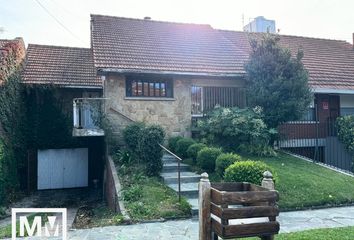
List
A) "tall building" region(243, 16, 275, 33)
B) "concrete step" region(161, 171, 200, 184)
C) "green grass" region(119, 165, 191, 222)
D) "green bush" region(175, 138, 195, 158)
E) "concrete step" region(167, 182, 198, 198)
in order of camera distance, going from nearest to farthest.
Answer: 1. "green grass" region(119, 165, 191, 222)
2. "concrete step" region(167, 182, 198, 198)
3. "concrete step" region(161, 171, 200, 184)
4. "green bush" region(175, 138, 195, 158)
5. "tall building" region(243, 16, 275, 33)

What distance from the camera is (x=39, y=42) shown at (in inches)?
713

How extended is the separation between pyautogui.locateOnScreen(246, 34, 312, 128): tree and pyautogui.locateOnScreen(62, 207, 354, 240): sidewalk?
5370 millimetres

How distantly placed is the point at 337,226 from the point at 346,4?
30.1ft

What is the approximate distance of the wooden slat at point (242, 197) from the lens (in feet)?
13.6

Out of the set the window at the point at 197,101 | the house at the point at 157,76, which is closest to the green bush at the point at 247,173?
the house at the point at 157,76

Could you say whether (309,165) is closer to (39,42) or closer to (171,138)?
(171,138)

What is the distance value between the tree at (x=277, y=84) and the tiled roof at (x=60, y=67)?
7267 millimetres

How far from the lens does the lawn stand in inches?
312

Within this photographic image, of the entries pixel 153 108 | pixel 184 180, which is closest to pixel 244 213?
pixel 184 180

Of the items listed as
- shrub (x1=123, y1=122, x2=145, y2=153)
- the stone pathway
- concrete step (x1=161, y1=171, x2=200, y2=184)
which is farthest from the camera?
shrub (x1=123, y1=122, x2=145, y2=153)

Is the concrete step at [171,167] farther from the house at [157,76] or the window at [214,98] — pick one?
the window at [214,98]

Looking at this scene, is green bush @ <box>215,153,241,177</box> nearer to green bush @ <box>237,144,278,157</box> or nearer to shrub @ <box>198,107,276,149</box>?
shrub @ <box>198,107,276,149</box>

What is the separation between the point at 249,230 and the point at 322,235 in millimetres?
2251

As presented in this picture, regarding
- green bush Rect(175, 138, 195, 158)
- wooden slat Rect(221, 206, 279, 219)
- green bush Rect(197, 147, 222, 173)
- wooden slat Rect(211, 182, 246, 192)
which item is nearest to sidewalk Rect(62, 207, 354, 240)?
wooden slat Rect(211, 182, 246, 192)
